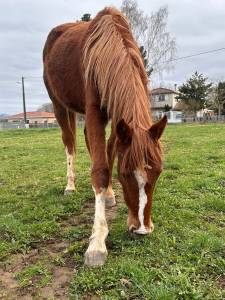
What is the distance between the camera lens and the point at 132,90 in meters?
3.49

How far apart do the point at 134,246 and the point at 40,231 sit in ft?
3.77

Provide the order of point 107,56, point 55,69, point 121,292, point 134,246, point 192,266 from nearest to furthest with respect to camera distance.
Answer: point 121,292 < point 192,266 < point 134,246 < point 107,56 < point 55,69

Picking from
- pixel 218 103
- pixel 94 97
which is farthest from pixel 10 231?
pixel 218 103

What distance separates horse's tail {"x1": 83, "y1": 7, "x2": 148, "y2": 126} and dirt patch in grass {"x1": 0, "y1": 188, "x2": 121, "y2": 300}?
53.3 inches

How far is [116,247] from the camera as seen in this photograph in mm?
3508

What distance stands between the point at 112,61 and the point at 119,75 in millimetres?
232

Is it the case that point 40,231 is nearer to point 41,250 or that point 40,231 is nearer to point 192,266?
point 41,250

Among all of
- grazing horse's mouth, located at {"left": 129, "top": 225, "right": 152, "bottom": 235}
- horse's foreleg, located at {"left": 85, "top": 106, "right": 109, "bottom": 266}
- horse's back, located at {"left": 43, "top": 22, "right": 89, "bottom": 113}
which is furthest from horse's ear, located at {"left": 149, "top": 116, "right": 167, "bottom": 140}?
horse's back, located at {"left": 43, "top": 22, "right": 89, "bottom": 113}

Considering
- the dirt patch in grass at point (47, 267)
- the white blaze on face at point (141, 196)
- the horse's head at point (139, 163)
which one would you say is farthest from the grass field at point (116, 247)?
the horse's head at point (139, 163)

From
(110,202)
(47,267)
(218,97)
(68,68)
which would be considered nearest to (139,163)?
(47,267)

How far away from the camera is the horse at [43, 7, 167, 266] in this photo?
126 inches

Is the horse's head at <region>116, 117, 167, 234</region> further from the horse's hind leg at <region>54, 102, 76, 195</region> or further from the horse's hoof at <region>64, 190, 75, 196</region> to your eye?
Result: the horse's hind leg at <region>54, 102, 76, 195</region>

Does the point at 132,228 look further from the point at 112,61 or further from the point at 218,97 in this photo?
the point at 218,97

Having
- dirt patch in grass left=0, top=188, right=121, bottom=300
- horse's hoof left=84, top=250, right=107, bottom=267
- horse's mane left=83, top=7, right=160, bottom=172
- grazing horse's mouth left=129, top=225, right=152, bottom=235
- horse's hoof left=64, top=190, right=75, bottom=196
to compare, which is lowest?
dirt patch in grass left=0, top=188, right=121, bottom=300
